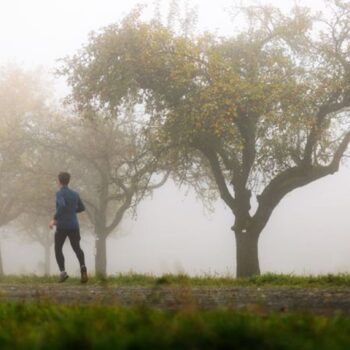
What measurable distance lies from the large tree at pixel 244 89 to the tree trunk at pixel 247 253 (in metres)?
0.04

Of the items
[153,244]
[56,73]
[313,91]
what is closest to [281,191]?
[313,91]

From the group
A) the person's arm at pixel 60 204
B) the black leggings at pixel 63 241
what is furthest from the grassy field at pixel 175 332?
the black leggings at pixel 63 241

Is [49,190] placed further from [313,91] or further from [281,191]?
[313,91]

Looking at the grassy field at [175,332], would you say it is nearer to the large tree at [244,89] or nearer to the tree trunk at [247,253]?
the large tree at [244,89]

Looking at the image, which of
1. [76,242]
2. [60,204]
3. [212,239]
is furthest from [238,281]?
[212,239]

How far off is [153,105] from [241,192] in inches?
174

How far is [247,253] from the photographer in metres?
21.0

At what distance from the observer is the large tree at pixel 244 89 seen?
62.5 ft

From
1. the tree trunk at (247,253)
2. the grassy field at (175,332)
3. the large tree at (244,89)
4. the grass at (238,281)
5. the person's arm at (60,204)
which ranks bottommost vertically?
the grassy field at (175,332)

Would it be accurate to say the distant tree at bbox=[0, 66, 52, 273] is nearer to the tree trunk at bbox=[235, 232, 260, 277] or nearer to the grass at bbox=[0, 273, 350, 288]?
the tree trunk at bbox=[235, 232, 260, 277]

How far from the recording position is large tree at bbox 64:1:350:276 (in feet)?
62.5

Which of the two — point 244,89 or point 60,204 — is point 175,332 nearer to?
point 60,204

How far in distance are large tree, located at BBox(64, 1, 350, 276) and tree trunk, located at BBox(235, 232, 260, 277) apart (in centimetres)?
4

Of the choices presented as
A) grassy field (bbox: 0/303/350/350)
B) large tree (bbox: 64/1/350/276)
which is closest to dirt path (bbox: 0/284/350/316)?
grassy field (bbox: 0/303/350/350)
